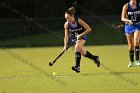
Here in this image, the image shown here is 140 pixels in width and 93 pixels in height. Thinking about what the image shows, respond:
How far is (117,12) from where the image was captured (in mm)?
29891

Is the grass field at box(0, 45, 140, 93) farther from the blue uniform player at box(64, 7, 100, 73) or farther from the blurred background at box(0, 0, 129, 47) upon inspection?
the blurred background at box(0, 0, 129, 47)

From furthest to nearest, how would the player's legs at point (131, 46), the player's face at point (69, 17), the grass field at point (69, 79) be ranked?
the player's legs at point (131, 46) → the player's face at point (69, 17) → the grass field at point (69, 79)

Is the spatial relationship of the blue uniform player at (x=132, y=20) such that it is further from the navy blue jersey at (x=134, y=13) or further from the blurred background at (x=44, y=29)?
the blurred background at (x=44, y=29)

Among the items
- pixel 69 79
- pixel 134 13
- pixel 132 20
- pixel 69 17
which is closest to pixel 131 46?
pixel 132 20

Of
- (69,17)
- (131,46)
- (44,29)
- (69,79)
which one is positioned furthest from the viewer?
(44,29)

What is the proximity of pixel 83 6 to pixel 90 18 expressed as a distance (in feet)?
14.9

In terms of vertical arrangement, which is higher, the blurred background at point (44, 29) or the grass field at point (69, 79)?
the grass field at point (69, 79)

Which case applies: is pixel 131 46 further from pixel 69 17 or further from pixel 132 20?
pixel 69 17

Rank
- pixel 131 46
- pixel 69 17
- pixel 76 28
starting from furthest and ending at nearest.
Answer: pixel 131 46, pixel 76 28, pixel 69 17

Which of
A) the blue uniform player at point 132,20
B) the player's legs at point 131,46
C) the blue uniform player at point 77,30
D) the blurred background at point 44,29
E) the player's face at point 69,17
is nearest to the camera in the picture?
the player's face at point 69,17

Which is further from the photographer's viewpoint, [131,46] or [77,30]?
[131,46]

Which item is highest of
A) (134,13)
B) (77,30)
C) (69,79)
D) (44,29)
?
(134,13)

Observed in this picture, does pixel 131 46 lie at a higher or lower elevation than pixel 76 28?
lower

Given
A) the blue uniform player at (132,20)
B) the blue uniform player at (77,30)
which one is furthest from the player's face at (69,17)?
the blue uniform player at (132,20)
